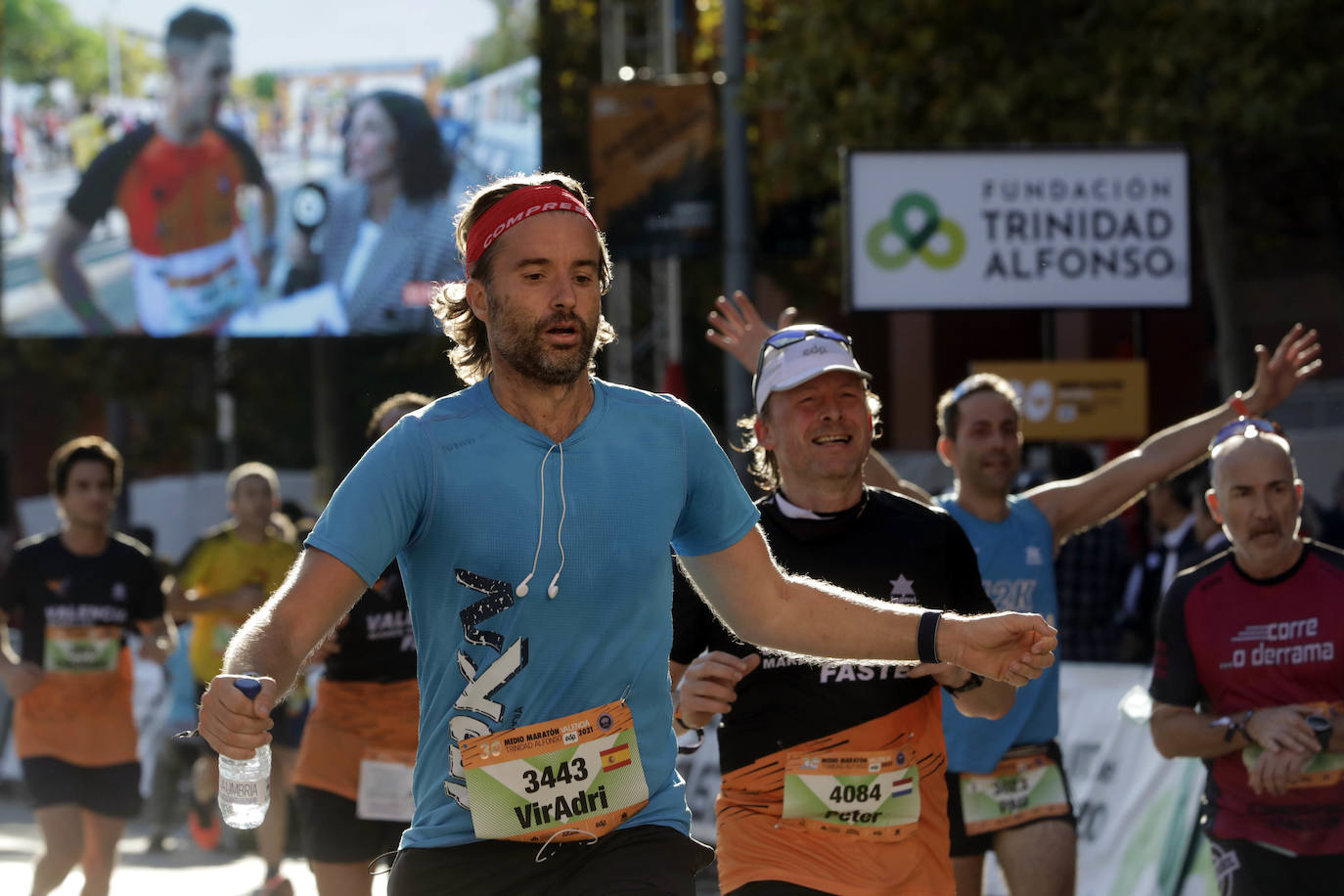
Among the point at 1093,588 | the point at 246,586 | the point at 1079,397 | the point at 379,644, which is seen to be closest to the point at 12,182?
the point at 246,586

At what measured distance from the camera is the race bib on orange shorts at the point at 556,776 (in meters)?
3.56

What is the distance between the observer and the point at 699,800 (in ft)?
33.8

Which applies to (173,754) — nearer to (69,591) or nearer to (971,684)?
(69,591)

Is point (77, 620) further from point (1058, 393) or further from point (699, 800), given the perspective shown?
point (1058, 393)

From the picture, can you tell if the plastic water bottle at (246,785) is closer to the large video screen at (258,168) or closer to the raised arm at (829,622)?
the raised arm at (829,622)

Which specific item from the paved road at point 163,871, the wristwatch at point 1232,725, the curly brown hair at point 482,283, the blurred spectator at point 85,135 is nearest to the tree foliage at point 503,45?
the blurred spectator at point 85,135

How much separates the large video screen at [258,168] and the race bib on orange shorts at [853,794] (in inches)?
673

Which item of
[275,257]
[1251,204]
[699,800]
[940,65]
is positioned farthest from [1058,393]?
[275,257]

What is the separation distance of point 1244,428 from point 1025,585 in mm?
943

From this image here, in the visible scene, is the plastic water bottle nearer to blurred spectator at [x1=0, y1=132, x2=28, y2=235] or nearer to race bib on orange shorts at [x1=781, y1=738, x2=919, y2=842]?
race bib on orange shorts at [x1=781, y1=738, x2=919, y2=842]

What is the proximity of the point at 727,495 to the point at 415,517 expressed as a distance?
2.13ft

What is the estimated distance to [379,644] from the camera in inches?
286

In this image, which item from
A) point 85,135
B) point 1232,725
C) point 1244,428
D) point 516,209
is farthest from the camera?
point 85,135

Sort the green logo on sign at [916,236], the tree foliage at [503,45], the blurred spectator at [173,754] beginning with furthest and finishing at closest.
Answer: the tree foliage at [503,45], the blurred spectator at [173,754], the green logo on sign at [916,236]
